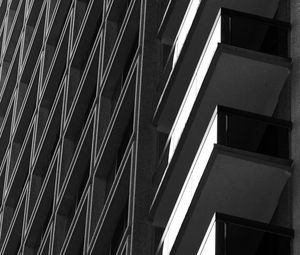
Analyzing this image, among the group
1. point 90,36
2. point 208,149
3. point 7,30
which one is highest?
point 7,30

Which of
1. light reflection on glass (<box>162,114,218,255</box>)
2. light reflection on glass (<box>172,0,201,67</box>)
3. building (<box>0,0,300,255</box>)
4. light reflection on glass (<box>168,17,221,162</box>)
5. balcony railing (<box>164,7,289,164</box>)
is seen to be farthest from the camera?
light reflection on glass (<box>172,0,201,67</box>)

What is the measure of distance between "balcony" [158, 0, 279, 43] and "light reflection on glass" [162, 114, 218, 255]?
10.5 ft

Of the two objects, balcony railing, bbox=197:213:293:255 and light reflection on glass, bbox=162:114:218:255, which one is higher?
light reflection on glass, bbox=162:114:218:255

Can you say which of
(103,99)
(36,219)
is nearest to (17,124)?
(36,219)

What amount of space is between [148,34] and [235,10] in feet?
25.2

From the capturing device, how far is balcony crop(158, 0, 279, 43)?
91.0ft

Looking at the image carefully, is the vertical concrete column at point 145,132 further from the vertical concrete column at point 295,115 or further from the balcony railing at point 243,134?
the vertical concrete column at point 295,115

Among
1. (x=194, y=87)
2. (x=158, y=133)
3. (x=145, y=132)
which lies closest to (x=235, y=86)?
(x=194, y=87)

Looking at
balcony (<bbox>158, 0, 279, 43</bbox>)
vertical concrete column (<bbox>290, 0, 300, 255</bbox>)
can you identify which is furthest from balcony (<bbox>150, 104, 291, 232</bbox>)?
balcony (<bbox>158, 0, 279, 43</bbox>)

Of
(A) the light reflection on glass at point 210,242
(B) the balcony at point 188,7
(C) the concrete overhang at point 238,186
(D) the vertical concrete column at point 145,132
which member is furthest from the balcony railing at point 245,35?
(D) the vertical concrete column at point 145,132

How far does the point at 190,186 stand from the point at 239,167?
6.00 ft

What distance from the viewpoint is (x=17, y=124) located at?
5356cm

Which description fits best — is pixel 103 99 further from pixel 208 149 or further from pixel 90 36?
pixel 208 149

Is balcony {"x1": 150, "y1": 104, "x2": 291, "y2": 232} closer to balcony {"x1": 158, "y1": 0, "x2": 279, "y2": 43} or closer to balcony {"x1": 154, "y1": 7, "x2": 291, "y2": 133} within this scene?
balcony {"x1": 154, "y1": 7, "x2": 291, "y2": 133}
